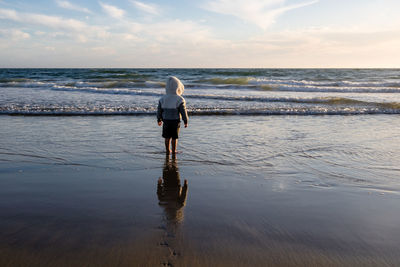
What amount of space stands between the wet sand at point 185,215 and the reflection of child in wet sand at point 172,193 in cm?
1

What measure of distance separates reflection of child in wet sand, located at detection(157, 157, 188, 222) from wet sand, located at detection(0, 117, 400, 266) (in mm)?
13

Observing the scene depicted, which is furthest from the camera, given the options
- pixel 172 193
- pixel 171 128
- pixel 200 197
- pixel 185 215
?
pixel 171 128

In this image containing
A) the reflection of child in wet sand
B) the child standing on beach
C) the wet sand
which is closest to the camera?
the wet sand

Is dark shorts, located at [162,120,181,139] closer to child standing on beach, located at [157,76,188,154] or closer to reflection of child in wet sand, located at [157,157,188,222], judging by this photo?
child standing on beach, located at [157,76,188,154]

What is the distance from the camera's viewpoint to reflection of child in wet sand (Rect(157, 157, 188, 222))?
328 centimetres

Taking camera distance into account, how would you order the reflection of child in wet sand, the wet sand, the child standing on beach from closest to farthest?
the wet sand, the reflection of child in wet sand, the child standing on beach

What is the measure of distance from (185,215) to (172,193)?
0.72m

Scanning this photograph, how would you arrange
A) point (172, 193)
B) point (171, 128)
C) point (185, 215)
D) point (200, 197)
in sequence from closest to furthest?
point (185, 215), point (200, 197), point (172, 193), point (171, 128)

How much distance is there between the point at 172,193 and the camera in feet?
12.8

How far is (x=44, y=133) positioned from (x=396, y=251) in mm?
7218

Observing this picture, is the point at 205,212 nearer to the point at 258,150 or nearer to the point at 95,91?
the point at 258,150

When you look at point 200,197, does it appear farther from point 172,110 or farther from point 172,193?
point 172,110

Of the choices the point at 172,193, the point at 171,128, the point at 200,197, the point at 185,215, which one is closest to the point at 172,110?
the point at 171,128

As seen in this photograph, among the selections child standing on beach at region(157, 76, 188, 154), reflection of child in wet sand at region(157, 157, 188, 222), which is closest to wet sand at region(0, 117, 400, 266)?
reflection of child in wet sand at region(157, 157, 188, 222)
